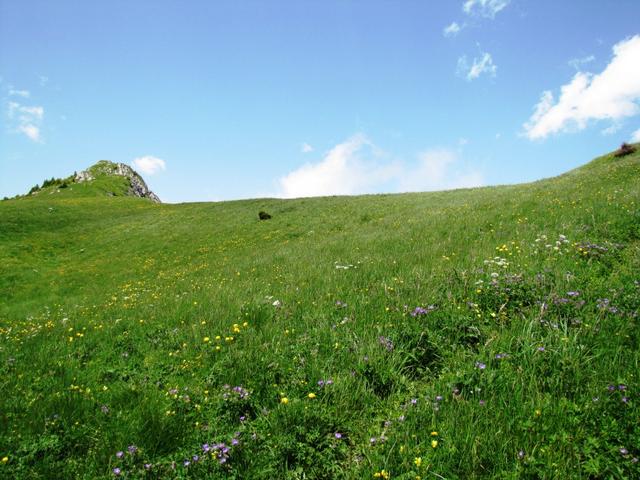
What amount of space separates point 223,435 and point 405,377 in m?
2.24

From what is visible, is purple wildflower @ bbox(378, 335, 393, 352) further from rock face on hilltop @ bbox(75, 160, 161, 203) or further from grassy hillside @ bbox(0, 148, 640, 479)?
rock face on hilltop @ bbox(75, 160, 161, 203)

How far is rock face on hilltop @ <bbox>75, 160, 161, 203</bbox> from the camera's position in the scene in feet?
278

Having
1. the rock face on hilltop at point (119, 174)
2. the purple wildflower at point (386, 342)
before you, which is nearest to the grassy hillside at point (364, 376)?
the purple wildflower at point (386, 342)

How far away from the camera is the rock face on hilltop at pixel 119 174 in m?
84.6

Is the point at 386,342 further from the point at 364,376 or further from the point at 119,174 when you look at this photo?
the point at 119,174

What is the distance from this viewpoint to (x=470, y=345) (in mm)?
4844

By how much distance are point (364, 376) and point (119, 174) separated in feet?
352

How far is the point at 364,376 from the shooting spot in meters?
4.38

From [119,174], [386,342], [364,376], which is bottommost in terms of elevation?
[364,376]

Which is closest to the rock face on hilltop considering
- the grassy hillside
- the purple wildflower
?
the grassy hillside

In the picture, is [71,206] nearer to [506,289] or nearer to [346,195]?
[346,195]

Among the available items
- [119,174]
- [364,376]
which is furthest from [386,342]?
[119,174]

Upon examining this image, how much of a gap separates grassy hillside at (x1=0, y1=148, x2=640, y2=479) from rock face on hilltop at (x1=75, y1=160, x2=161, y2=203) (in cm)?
8839

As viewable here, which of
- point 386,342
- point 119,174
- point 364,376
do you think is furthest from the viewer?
point 119,174
